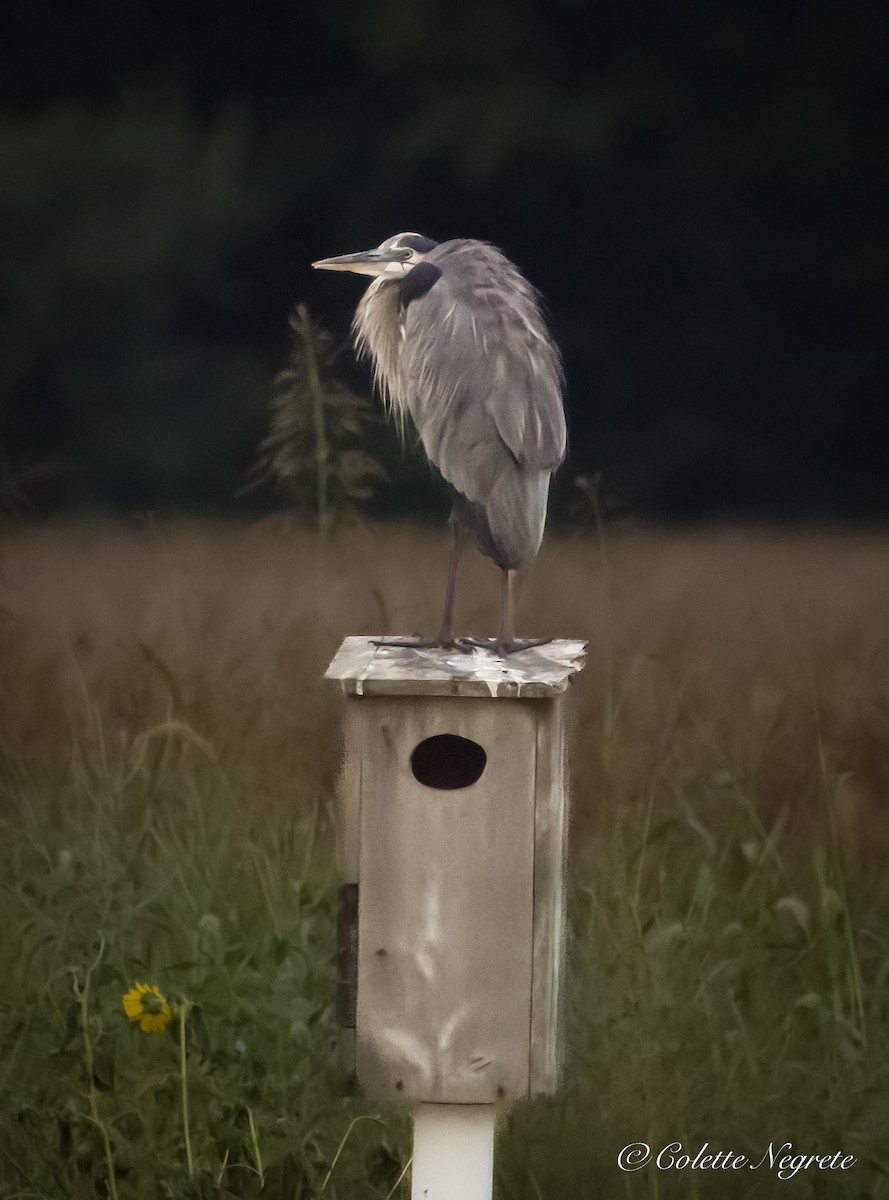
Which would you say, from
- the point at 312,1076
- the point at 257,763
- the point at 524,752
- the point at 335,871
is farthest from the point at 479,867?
the point at 257,763

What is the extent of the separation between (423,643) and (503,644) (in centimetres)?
12

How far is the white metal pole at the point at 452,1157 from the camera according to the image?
Result: 225cm

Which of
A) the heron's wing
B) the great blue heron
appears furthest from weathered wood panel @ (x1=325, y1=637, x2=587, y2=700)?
the heron's wing

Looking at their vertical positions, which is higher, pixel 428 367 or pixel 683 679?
pixel 428 367

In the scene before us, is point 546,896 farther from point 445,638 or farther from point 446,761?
point 445,638

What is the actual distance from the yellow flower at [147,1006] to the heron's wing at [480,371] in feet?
2.75

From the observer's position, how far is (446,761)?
2.30 m

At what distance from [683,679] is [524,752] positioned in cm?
110

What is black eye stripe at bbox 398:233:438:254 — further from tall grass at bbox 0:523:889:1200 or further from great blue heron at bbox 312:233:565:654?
tall grass at bbox 0:523:889:1200

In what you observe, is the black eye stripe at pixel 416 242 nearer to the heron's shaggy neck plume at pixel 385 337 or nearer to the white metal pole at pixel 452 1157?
the heron's shaggy neck plume at pixel 385 337

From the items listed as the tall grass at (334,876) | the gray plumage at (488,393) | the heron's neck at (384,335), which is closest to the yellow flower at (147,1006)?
the tall grass at (334,876)

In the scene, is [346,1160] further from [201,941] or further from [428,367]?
[428,367]

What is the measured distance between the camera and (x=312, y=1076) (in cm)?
254

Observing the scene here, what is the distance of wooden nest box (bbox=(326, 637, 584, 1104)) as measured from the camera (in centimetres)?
211
